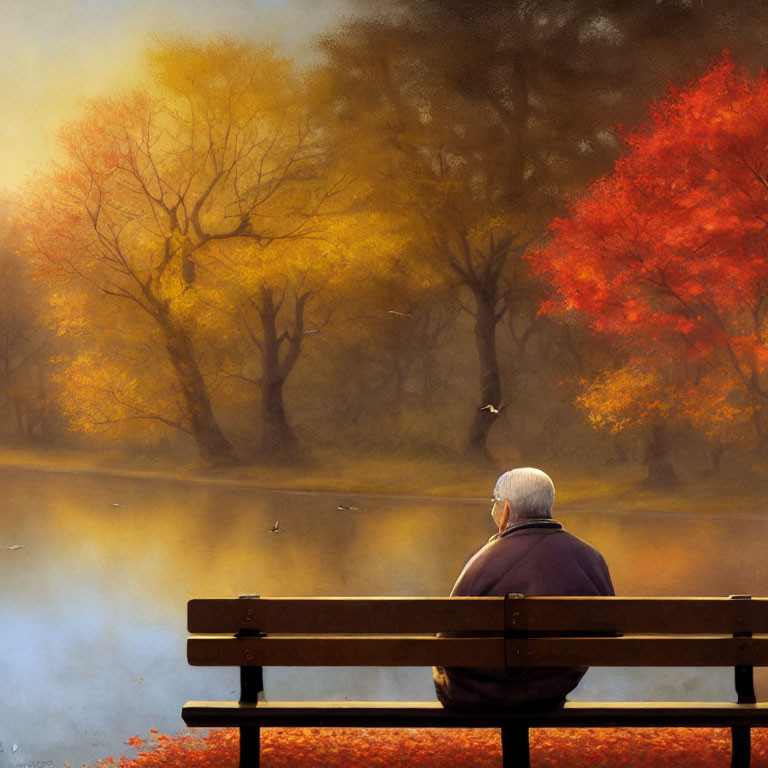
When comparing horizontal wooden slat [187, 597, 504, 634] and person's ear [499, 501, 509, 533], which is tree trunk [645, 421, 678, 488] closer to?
person's ear [499, 501, 509, 533]

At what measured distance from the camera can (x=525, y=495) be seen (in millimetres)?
4137

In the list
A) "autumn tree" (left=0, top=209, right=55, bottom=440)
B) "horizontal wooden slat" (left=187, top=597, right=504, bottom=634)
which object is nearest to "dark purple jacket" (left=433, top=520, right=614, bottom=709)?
"horizontal wooden slat" (left=187, top=597, right=504, bottom=634)

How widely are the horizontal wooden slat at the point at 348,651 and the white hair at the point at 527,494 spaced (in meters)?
0.44

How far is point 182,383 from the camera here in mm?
13297

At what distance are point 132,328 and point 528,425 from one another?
4.45 metres

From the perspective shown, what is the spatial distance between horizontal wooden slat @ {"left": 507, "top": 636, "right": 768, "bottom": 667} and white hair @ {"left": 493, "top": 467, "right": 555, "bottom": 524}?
42cm

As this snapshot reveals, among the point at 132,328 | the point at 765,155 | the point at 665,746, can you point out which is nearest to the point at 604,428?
the point at 765,155

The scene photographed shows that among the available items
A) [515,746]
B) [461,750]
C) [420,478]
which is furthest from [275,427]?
[515,746]

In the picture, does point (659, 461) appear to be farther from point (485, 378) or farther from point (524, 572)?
point (524, 572)

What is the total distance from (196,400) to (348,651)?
9347 mm

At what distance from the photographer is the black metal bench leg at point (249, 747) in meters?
4.36

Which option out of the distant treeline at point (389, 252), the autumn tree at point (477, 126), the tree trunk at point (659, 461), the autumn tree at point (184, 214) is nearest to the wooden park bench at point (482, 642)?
the tree trunk at point (659, 461)

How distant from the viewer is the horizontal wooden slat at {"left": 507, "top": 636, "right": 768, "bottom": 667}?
4066 millimetres

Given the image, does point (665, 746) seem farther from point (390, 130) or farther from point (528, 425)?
point (390, 130)
